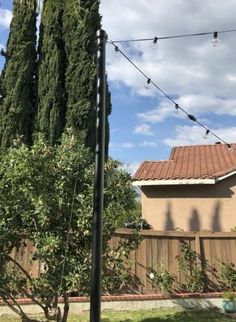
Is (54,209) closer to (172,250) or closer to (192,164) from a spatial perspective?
(172,250)

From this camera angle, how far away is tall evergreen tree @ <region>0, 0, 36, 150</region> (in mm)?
15258

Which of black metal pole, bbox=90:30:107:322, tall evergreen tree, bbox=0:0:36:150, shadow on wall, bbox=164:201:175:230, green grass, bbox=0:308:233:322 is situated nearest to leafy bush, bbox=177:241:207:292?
green grass, bbox=0:308:233:322

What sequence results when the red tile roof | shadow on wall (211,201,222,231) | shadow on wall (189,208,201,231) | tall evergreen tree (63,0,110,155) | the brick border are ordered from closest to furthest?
1. the brick border
2. tall evergreen tree (63,0,110,155)
3. shadow on wall (211,201,222,231)
4. shadow on wall (189,208,201,231)
5. the red tile roof

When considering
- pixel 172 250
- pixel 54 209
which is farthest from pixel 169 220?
pixel 54 209

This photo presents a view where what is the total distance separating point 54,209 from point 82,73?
9.71 metres

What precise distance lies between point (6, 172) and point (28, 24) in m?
10.7

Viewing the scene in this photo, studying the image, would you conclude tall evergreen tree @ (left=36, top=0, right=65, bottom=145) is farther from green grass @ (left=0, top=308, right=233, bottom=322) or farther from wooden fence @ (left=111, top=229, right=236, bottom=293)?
green grass @ (left=0, top=308, right=233, bottom=322)

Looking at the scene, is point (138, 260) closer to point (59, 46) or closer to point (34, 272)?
point (34, 272)

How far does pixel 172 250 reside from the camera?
10500mm

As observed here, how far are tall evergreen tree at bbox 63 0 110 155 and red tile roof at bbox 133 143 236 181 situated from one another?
258 centimetres

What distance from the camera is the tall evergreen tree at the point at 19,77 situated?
1526 cm

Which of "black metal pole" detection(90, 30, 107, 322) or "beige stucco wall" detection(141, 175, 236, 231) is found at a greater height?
"beige stucco wall" detection(141, 175, 236, 231)

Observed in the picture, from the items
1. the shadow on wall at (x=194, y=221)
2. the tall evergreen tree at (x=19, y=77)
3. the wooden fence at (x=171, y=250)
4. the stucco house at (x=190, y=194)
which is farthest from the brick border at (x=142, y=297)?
the tall evergreen tree at (x=19, y=77)

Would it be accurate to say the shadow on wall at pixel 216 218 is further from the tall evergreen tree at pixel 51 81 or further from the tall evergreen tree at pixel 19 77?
the tall evergreen tree at pixel 19 77
